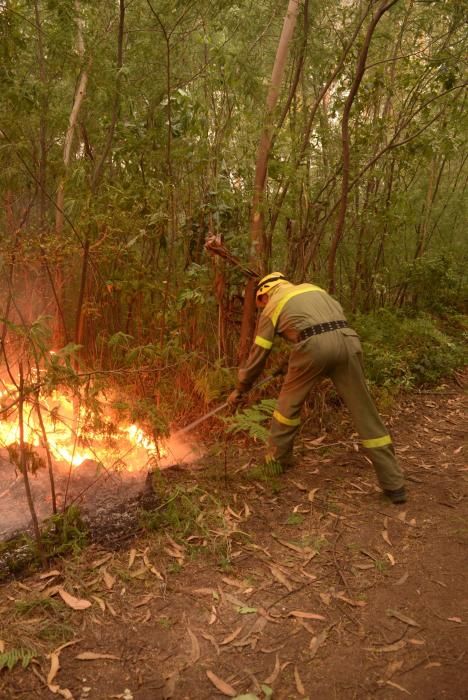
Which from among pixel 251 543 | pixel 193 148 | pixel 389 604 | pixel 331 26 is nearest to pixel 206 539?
pixel 251 543

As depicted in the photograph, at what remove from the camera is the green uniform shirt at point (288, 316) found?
3738mm

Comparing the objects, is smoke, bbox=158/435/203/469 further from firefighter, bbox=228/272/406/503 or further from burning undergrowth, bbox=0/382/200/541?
firefighter, bbox=228/272/406/503

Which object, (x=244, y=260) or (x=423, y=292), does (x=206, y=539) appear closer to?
(x=244, y=260)

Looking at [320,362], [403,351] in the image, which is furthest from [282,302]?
[403,351]

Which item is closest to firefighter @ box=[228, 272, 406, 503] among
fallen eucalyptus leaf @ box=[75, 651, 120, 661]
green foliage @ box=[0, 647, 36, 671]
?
fallen eucalyptus leaf @ box=[75, 651, 120, 661]

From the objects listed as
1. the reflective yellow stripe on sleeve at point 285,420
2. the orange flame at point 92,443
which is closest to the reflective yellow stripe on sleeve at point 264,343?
the reflective yellow stripe on sleeve at point 285,420

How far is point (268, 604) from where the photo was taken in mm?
2787

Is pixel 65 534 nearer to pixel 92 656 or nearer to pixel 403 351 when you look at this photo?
pixel 92 656

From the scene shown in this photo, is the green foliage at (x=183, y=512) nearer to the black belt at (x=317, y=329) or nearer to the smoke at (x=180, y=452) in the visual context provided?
the smoke at (x=180, y=452)

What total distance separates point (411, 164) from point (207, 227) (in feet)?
11.2

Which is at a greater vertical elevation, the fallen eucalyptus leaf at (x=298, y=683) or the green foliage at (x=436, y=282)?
the green foliage at (x=436, y=282)

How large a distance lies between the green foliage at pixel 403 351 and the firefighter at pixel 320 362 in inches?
73.0

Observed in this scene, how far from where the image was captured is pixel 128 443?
166 inches

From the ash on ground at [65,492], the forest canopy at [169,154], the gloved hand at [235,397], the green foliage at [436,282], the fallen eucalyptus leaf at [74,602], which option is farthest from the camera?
the green foliage at [436,282]
